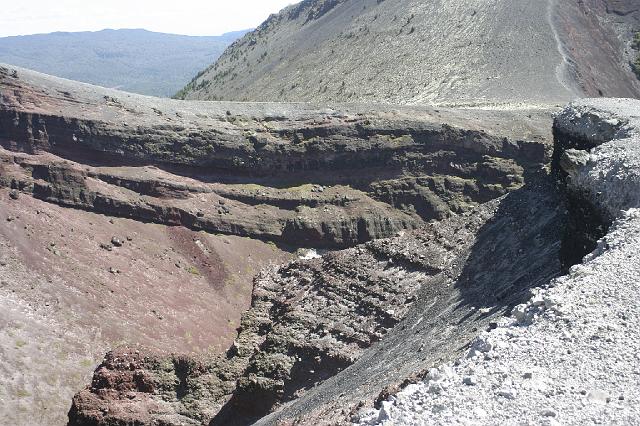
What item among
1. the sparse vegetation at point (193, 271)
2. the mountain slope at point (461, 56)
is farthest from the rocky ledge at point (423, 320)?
the mountain slope at point (461, 56)

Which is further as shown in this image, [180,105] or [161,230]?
→ [180,105]

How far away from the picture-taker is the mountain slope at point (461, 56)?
235ft

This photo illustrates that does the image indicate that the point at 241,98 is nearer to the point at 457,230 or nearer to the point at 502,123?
the point at 502,123

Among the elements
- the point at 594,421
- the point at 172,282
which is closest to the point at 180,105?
the point at 172,282

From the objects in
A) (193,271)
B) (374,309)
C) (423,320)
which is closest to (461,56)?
(193,271)

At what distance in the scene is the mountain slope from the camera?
235ft

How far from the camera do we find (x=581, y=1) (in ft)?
291

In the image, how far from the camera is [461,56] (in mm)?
77875

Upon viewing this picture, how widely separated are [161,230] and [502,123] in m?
24.5

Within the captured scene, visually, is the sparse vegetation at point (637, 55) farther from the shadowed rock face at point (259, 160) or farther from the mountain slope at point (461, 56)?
the shadowed rock face at point (259, 160)

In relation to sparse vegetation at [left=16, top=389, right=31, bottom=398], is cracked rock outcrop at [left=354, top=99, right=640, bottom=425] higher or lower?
higher

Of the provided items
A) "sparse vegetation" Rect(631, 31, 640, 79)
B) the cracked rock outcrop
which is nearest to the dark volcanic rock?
the cracked rock outcrop

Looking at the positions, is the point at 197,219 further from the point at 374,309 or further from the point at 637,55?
the point at 637,55

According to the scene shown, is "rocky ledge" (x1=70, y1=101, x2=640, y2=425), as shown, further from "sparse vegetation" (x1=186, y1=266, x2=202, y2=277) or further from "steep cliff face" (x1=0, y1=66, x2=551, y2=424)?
"sparse vegetation" (x1=186, y1=266, x2=202, y2=277)
